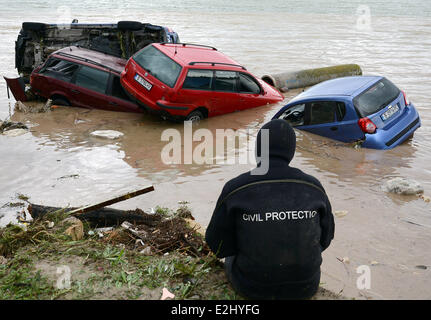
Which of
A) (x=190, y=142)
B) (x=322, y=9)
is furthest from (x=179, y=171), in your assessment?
(x=322, y=9)

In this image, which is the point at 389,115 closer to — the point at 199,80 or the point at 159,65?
the point at 199,80

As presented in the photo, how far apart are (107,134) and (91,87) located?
6.60 feet

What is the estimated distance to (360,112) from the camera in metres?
8.79

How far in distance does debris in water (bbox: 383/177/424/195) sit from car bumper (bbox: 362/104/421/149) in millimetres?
1463

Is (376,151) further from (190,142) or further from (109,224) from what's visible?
(109,224)

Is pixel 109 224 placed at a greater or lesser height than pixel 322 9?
lesser

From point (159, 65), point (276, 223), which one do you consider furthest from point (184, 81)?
point (276, 223)

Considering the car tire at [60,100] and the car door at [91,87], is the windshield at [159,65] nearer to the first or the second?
the car door at [91,87]

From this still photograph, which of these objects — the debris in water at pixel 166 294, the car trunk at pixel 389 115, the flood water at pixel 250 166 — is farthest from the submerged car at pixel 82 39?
the debris in water at pixel 166 294

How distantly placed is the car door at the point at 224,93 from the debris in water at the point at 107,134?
2412 mm


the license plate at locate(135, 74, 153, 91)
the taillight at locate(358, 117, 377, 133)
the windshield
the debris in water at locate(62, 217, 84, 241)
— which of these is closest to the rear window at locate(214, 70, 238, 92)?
the windshield

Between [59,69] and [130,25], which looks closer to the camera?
[59,69]
